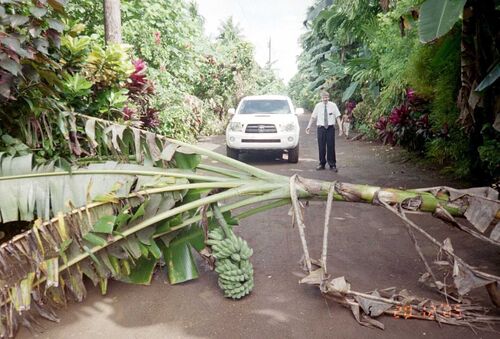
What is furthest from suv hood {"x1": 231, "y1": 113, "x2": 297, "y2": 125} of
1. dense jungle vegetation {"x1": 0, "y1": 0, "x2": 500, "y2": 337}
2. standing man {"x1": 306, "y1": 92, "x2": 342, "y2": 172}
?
dense jungle vegetation {"x1": 0, "y1": 0, "x2": 500, "y2": 337}

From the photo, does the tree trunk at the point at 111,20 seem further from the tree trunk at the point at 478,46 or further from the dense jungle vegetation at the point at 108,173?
the tree trunk at the point at 478,46

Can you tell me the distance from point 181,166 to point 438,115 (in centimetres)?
513

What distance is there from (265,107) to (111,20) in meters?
5.21

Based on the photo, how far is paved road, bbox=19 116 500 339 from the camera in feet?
9.62

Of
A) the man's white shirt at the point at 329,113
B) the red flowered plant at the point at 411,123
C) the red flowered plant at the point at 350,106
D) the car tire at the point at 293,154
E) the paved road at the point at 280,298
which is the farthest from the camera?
the red flowered plant at the point at 350,106

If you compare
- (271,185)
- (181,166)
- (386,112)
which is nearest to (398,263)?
(271,185)

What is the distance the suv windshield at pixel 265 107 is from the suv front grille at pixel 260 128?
3.60 ft

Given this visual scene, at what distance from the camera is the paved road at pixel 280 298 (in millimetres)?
2934

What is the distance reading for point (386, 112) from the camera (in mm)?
13664

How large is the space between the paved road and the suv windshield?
621 cm

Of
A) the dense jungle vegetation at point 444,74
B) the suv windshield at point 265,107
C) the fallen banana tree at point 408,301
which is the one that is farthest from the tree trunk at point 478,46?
the suv windshield at point 265,107

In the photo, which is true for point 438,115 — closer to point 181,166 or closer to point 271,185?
point 271,185

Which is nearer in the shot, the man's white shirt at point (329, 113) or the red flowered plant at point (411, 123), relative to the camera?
the man's white shirt at point (329, 113)

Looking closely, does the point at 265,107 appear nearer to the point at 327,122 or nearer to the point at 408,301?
the point at 327,122
